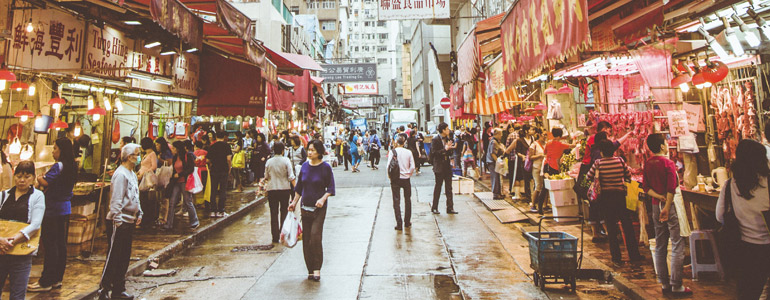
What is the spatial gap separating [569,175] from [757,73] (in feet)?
10.9

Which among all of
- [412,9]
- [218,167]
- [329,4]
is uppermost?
[329,4]

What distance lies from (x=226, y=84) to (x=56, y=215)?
6998 millimetres

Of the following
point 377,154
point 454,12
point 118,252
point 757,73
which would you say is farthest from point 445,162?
point 454,12

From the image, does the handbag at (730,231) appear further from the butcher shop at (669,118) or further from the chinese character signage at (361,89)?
the chinese character signage at (361,89)

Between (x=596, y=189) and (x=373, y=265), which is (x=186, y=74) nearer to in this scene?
(x=373, y=265)

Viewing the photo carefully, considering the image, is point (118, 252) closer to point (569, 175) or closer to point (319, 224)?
point (319, 224)

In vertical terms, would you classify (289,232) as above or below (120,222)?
below

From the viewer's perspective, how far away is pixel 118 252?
475cm

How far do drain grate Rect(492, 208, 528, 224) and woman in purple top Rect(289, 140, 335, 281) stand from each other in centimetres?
453

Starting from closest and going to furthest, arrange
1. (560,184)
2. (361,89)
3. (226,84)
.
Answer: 1. (560,184)
2. (226,84)
3. (361,89)

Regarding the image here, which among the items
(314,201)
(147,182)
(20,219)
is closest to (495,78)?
(314,201)

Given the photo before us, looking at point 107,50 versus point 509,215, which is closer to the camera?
point 107,50

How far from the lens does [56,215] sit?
200 inches

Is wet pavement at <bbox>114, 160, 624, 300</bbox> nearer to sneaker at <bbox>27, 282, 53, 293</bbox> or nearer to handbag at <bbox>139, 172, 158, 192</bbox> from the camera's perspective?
sneaker at <bbox>27, 282, 53, 293</bbox>
